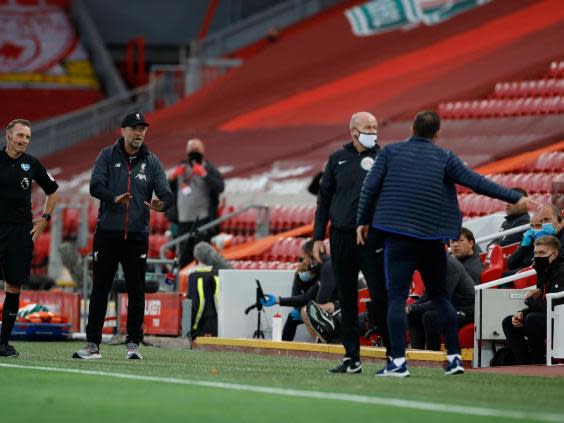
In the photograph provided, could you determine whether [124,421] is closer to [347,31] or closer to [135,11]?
[347,31]

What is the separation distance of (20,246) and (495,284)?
3601 mm

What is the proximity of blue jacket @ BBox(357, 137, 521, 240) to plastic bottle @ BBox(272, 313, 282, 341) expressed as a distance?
428cm

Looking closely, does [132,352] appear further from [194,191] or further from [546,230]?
[194,191]

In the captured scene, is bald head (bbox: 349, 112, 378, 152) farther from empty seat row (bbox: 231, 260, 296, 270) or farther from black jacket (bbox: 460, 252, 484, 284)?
empty seat row (bbox: 231, 260, 296, 270)

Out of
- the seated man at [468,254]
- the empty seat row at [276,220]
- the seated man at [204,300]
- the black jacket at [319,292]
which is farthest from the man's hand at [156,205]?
the empty seat row at [276,220]

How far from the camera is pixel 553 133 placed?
19375mm

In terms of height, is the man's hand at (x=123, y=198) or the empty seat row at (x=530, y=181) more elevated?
the empty seat row at (x=530, y=181)

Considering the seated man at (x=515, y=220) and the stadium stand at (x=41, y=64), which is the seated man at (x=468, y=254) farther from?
the stadium stand at (x=41, y=64)

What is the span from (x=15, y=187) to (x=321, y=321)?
2937 millimetres

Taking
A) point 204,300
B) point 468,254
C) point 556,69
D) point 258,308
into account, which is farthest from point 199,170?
point 556,69

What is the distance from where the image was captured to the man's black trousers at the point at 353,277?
9.05 metres

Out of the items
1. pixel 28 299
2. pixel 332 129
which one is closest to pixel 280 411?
pixel 28 299

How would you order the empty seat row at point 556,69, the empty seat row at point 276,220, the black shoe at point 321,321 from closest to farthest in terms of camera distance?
the black shoe at point 321,321 → the empty seat row at point 276,220 → the empty seat row at point 556,69

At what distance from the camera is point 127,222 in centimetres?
1032
